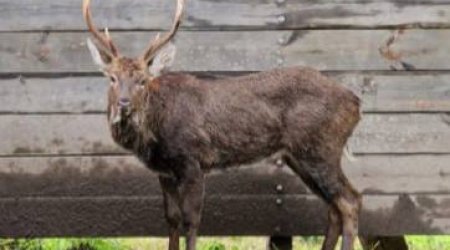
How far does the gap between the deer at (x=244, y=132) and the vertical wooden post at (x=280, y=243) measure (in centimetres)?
74

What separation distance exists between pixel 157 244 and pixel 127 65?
3645mm

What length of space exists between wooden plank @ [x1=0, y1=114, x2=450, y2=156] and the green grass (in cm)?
129

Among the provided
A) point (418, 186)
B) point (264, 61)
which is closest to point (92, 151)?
point (264, 61)

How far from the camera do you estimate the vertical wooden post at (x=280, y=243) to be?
10672mm

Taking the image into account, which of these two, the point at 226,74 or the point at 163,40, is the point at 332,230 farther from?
the point at 163,40

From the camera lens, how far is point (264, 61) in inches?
401

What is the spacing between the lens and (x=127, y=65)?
9.23m

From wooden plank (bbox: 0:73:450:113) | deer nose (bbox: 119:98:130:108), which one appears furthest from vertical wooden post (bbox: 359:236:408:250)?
deer nose (bbox: 119:98:130:108)

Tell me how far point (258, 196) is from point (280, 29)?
1342 mm

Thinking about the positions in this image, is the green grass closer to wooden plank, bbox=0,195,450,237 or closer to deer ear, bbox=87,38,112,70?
wooden plank, bbox=0,195,450,237

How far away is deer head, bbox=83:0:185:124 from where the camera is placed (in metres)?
9.14

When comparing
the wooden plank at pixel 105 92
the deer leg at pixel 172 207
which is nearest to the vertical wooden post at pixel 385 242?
the wooden plank at pixel 105 92

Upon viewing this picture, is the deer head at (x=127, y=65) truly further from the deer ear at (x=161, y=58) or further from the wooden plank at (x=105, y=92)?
the wooden plank at (x=105, y=92)

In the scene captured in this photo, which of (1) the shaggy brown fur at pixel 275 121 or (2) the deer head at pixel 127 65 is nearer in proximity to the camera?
(2) the deer head at pixel 127 65
